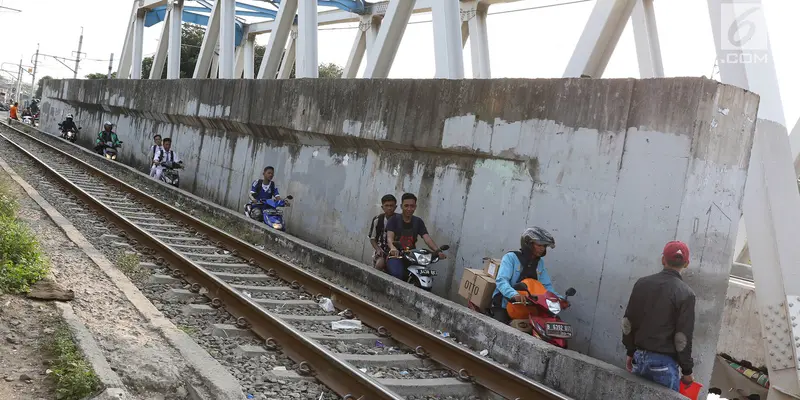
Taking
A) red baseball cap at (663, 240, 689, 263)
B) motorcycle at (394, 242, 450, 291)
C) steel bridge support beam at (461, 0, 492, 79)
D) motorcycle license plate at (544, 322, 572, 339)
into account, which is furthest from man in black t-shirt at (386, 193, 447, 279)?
steel bridge support beam at (461, 0, 492, 79)

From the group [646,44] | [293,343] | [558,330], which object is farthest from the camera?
[646,44]

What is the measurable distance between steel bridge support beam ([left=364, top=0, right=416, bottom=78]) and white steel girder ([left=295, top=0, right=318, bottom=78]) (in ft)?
7.91

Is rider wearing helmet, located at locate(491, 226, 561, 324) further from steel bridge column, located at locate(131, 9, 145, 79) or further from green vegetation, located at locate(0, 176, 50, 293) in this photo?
steel bridge column, located at locate(131, 9, 145, 79)

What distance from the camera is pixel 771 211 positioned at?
728cm

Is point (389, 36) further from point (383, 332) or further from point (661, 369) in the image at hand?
point (661, 369)

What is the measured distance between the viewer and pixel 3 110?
8350 centimetres

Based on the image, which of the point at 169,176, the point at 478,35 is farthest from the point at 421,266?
the point at 478,35

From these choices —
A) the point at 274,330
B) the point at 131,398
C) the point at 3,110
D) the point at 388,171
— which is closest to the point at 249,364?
the point at 274,330

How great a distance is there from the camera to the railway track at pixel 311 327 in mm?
5609

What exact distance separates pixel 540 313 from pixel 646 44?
9576 millimetres

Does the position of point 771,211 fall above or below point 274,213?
above

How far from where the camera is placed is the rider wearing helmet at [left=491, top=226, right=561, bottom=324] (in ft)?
22.5

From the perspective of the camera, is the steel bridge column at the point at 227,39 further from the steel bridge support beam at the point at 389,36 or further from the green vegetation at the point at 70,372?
the green vegetation at the point at 70,372

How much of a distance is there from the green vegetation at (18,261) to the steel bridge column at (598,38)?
7.70 meters
